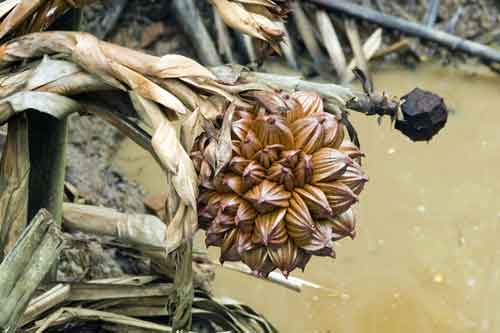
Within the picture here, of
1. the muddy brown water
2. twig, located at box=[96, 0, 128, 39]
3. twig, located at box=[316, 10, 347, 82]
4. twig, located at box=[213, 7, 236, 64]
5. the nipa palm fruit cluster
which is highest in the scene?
the nipa palm fruit cluster

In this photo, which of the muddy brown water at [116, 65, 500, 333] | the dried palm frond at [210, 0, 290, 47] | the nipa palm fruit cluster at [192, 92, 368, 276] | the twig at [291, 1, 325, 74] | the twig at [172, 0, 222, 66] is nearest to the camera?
the nipa palm fruit cluster at [192, 92, 368, 276]

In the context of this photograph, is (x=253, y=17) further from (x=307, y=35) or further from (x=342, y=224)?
(x=307, y=35)

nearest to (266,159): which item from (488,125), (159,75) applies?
(159,75)

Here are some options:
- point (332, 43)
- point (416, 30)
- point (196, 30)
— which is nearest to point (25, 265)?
point (196, 30)

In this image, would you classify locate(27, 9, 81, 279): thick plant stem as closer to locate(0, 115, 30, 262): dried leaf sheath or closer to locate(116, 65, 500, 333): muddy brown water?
locate(0, 115, 30, 262): dried leaf sheath

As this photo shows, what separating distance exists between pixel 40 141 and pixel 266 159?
313 millimetres

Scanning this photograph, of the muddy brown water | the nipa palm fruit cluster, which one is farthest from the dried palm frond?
the muddy brown water

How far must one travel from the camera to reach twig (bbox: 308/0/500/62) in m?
2.07

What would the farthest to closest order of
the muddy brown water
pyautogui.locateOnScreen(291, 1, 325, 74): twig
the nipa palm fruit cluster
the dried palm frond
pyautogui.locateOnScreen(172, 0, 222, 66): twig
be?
pyautogui.locateOnScreen(291, 1, 325, 74): twig, pyautogui.locateOnScreen(172, 0, 222, 66): twig, the muddy brown water, the dried palm frond, the nipa palm fruit cluster

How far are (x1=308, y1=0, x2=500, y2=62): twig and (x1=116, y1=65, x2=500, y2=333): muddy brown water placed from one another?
0.15 metres

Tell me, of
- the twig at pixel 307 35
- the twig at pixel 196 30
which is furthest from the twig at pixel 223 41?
the twig at pixel 307 35

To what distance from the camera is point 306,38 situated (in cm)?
210

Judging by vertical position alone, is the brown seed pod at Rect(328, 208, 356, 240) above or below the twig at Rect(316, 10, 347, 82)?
above

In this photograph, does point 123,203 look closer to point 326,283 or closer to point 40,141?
point 326,283
